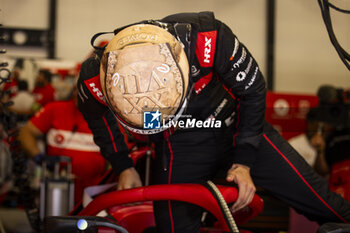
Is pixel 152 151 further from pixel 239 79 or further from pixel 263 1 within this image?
pixel 263 1

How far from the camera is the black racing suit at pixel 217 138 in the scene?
96 cm

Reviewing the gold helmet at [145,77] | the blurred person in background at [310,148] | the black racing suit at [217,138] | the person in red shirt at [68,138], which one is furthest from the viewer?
the person in red shirt at [68,138]

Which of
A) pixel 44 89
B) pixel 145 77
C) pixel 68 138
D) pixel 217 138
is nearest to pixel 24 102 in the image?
pixel 44 89

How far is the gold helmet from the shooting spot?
0.82 metres

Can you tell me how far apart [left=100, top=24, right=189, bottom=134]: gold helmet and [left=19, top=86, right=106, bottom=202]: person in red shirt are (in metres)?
1.22

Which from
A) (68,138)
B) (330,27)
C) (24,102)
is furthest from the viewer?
(24,102)

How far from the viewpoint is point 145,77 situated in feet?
2.67

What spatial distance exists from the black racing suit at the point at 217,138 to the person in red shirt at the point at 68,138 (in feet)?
3.23

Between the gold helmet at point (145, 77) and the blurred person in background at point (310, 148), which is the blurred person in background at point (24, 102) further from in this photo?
the gold helmet at point (145, 77)

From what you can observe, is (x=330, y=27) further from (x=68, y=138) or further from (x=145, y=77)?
(x=68, y=138)

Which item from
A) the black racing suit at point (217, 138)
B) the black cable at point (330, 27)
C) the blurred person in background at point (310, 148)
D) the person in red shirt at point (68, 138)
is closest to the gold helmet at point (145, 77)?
the black racing suit at point (217, 138)

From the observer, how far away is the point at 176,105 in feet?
2.80

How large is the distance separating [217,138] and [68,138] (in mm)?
1292

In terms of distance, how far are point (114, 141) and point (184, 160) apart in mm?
185
